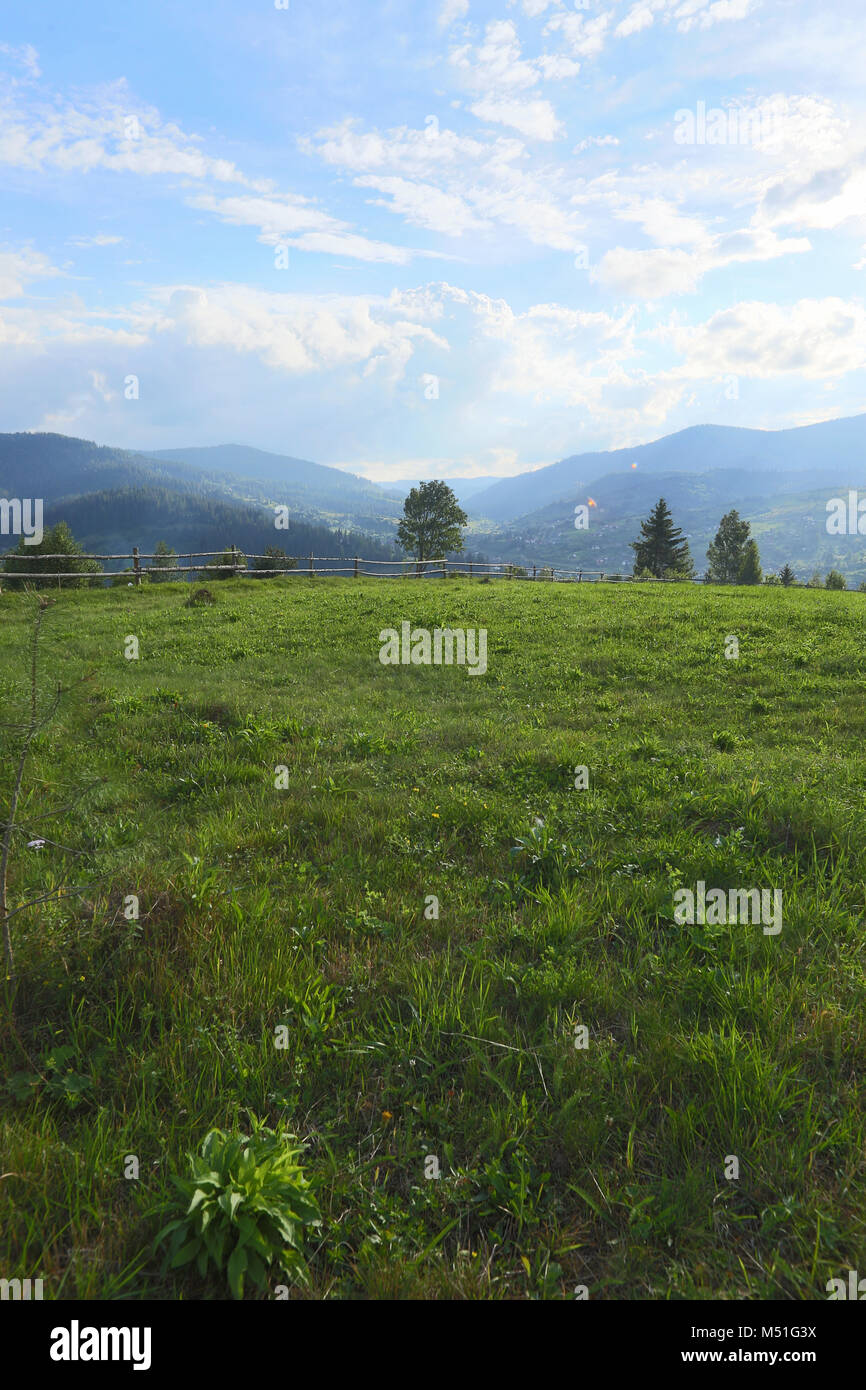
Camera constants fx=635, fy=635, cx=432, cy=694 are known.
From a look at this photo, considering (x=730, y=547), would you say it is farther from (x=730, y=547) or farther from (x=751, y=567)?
(x=751, y=567)

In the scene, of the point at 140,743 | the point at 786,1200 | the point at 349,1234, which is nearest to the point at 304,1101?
the point at 349,1234

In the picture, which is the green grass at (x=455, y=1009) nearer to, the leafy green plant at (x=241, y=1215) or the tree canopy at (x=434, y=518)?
the leafy green plant at (x=241, y=1215)

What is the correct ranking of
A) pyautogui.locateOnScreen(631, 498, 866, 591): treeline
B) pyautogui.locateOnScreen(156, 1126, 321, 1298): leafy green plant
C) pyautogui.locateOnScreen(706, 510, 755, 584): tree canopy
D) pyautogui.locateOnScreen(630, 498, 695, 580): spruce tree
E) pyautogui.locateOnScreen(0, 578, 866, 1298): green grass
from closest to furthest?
pyautogui.locateOnScreen(156, 1126, 321, 1298): leafy green plant < pyautogui.locateOnScreen(0, 578, 866, 1298): green grass < pyautogui.locateOnScreen(630, 498, 695, 580): spruce tree < pyautogui.locateOnScreen(631, 498, 866, 591): treeline < pyautogui.locateOnScreen(706, 510, 755, 584): tree canopy

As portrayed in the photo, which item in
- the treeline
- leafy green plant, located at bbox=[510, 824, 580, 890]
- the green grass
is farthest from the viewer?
the treeline

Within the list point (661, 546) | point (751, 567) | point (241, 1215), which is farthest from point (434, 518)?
point (241, 1215)

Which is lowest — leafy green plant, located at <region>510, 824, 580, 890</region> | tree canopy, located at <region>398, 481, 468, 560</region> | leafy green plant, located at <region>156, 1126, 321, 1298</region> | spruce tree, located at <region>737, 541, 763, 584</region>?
leafy green plant, located at <region>156, 1126, 321, 1298</region>

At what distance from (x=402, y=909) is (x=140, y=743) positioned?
5.52 meters

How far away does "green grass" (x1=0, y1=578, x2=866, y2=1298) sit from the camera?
2.73 m

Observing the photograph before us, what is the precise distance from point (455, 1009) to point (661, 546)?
88.5 metres

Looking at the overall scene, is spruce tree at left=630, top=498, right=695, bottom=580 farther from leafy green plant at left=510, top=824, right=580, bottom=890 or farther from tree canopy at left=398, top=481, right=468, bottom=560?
leafy green plant at left=510, top=824, right=580, bottom=890

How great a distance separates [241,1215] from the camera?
2604 mm

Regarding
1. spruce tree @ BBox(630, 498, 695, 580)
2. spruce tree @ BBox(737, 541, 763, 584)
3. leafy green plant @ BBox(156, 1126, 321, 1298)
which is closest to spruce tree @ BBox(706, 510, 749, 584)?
spruce tree @ BBox(737, 541, 763, 584)

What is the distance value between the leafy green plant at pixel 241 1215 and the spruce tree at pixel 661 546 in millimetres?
86394

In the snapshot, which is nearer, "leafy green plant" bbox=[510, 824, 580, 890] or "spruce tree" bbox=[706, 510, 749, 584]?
"leafy green plant" bbox=[510, 824, 580, 890]
